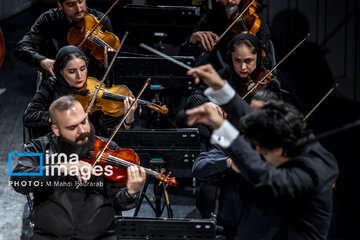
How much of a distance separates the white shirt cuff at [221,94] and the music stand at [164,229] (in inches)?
25.2

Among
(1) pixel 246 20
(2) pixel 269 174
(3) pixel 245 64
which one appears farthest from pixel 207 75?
(1) pixel 246 20

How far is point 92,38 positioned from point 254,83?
46.0 inches

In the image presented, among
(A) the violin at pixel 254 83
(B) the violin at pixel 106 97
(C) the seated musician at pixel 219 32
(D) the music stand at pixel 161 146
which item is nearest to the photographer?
(D) the music stand at pixel 161 146

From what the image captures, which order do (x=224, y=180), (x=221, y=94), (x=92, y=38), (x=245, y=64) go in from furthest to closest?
(x=92, y=38), (x=245, y=64), (x=224, y=180), (x=221, y=94)

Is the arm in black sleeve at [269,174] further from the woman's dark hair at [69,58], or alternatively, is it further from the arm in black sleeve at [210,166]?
the woman's dark hair at [69,58]

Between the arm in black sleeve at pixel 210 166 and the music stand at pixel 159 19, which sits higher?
the music stand at pixel 159 19

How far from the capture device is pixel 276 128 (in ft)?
6.38

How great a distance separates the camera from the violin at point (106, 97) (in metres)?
3.49

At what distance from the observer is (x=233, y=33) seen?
162 inches

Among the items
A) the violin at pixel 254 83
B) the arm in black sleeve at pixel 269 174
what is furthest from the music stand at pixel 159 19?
the arm in black sleeve at pixel 269 174

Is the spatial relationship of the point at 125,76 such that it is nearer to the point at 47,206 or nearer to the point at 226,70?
the point at 226,70

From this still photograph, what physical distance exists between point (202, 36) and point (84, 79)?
0.94 metres

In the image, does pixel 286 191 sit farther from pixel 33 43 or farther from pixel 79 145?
pixel 33 43

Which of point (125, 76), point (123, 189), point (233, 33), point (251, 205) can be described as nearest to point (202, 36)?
point (233, 33)
